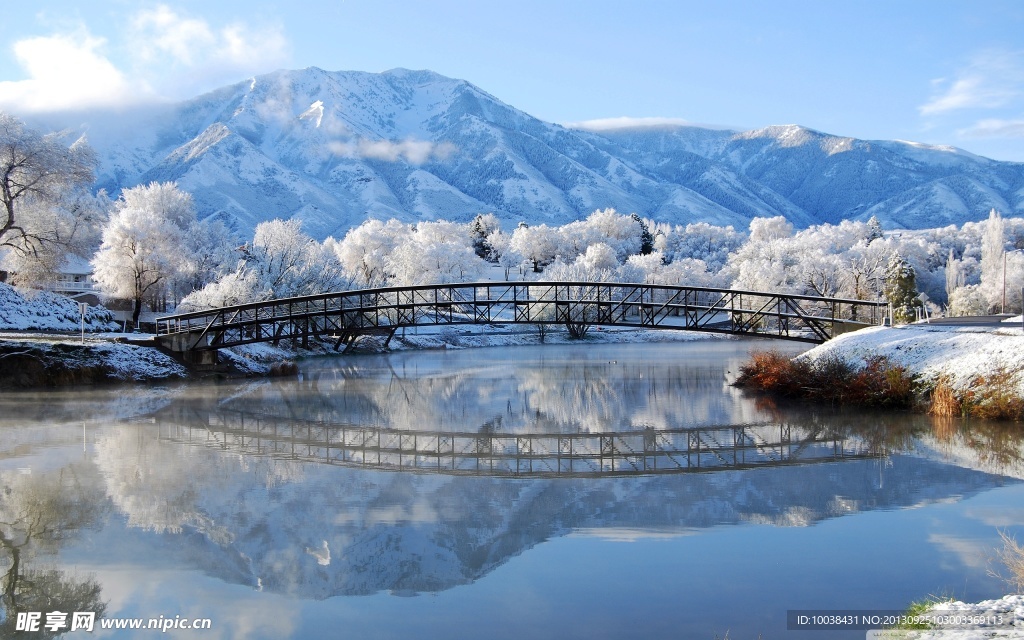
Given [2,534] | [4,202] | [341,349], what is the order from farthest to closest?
[341,349], [4,202], [2,534]

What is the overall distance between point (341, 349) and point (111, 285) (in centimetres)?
1769

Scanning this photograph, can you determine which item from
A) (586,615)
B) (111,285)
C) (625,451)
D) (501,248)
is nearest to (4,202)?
(111,285)

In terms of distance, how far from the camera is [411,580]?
10766 millimetres

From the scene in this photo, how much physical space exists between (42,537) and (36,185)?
38.6 meters

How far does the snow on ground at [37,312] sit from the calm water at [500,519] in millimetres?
25096

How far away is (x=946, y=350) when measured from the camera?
28875mm

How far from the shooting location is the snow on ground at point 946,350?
85.9 ft

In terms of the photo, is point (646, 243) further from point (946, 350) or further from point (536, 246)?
point (946, 350)

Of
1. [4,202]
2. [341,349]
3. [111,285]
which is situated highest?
[4,202]

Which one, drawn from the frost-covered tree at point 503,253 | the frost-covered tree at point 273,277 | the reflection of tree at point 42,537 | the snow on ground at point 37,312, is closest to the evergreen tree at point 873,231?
the frost-covered tree at point 503,253

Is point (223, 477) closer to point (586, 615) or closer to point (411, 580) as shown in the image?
point (411, 580)

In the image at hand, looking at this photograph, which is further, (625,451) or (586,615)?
(625,451)

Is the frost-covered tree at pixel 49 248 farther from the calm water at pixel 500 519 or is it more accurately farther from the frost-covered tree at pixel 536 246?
the frost-covered tree at pixel 536 246

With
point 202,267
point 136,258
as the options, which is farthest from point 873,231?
point 136,258
